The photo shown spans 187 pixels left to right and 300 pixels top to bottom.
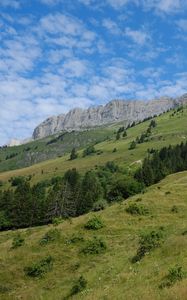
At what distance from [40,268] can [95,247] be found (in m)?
6.45

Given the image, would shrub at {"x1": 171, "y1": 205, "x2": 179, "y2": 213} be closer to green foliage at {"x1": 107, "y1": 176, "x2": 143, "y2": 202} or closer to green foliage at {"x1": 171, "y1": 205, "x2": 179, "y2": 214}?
green foliage at {"x1": 171, "y1": 205, "x2": 179, "y2": 214}

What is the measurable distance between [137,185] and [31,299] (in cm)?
8572

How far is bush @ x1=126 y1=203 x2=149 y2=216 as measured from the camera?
58.2 metres

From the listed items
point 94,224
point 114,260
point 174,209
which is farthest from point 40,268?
point 174,209

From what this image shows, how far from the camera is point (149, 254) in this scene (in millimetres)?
36469

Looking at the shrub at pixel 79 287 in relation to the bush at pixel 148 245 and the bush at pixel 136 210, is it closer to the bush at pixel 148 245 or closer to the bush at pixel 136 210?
the bush at pixel 148 245

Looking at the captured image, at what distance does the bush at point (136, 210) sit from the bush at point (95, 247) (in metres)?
10.1

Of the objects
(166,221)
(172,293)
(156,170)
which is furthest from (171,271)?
(156,170)

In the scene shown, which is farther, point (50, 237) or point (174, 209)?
point (174, 209)

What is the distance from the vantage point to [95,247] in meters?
48.0

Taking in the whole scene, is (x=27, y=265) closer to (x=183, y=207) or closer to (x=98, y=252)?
(x=98, y=252)

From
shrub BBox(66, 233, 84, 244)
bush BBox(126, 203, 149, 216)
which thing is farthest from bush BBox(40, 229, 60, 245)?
bush BBox(126, 203, 149, 216)

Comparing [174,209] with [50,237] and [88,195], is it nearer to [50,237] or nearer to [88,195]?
[50,237]

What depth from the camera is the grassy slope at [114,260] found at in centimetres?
2878
